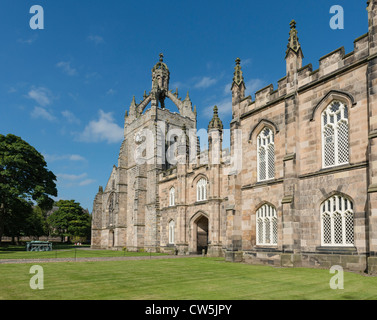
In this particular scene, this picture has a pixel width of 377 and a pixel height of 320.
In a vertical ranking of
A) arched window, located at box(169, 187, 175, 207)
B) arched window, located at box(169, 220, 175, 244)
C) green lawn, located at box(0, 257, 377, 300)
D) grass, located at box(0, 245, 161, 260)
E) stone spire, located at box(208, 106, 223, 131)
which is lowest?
grass, located at box(0, 245, 161, 260)

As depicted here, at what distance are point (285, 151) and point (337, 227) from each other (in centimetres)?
481

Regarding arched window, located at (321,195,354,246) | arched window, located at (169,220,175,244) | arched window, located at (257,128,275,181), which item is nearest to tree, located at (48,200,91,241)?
arched window, located at (169,220,175,244)

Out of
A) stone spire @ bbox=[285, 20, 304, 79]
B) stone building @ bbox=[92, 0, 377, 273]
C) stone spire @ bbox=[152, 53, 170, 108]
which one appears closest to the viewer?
stone building @ bbox=[92, 0, 377, 273]

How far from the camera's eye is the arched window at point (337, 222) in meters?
14.8

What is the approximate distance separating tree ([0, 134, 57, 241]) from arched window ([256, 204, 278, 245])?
27310 millimetres

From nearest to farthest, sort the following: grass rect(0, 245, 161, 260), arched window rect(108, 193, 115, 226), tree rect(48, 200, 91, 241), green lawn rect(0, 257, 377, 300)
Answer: green lawn rect(0, 257, 377, 300) < grass rect(0, 245, 161, 260) < arched window rect(108, 193, 115, 226) < tree rect(48, 200, 91, 241)

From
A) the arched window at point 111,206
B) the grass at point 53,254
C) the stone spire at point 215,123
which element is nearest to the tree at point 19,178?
the grass at point 53,254

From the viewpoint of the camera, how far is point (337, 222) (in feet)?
50.1

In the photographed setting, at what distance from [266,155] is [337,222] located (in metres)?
6.12

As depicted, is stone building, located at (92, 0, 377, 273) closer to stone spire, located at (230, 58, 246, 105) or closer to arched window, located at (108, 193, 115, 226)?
stone spire, located at (230, 58, 246, 105)

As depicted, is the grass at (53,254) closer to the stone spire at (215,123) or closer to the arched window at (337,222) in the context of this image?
the stone spire at (215,123)

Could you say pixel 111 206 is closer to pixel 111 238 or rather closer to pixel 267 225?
pixel 111 238

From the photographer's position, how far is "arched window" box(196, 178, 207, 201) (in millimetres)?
31438

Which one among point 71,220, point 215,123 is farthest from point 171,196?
point 71,220
